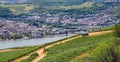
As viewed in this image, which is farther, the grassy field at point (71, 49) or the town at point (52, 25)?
the town at point (52, 25)

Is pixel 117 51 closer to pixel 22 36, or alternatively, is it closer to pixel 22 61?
pixel 22 61

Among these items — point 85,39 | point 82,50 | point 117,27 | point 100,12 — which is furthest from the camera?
point 100,12

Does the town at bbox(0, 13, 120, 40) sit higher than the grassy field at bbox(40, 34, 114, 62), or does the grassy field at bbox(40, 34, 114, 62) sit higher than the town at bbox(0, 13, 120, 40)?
the grassy field at bbox(40, 34, 114, 62)

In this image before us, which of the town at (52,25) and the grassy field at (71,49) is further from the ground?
the grassy field at (71,49)

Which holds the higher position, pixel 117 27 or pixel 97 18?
pixel 117 27

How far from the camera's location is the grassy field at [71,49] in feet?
105

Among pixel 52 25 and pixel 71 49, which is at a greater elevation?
pixel 71 49

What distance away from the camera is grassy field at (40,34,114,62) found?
3212 centimetres

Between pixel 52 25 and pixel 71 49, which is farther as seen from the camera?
pixel 52 25

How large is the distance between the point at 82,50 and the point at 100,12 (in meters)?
168

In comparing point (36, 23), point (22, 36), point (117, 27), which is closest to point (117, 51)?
point (117, 27)

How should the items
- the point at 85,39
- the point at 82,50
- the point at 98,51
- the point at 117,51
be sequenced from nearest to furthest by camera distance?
the point at 117,51 < the point at 98,51 < the point at 82,50 < the point at 85,39

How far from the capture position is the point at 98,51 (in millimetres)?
30750

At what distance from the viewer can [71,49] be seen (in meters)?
35.4
